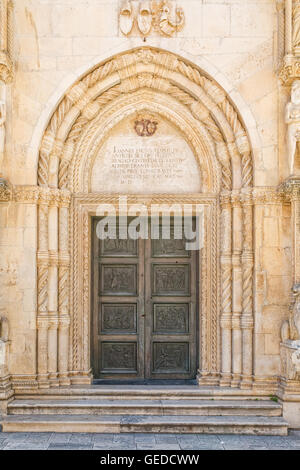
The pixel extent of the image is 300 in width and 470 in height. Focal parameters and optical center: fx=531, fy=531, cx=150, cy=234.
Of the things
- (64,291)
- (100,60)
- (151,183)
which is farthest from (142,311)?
(100,60)

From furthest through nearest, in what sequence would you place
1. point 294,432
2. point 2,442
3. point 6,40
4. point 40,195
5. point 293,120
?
point 40,195, point 6,40, point 293,120, point 294,432, point 2,442

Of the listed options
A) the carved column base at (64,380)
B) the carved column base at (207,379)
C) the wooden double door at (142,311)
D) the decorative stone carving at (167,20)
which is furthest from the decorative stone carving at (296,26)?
the carved column base at (64,380)

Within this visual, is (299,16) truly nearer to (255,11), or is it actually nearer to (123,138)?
(255,11)

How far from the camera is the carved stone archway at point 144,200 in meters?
6.96

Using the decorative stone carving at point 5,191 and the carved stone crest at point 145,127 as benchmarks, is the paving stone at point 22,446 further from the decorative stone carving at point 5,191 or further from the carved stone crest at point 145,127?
the carved stone crest at point 145,127

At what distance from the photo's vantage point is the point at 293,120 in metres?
6.66

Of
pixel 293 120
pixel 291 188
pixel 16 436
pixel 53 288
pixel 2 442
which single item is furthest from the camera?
pixel 53 288

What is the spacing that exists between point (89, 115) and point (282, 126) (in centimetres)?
258

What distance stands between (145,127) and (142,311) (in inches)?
102

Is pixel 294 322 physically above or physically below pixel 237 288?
below

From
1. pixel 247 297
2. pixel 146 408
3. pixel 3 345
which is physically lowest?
pixel 146 408

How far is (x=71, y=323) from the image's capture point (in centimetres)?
713

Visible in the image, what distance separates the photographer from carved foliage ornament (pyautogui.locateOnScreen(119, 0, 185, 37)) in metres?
6.97

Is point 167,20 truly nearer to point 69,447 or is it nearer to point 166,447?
point 166,447
